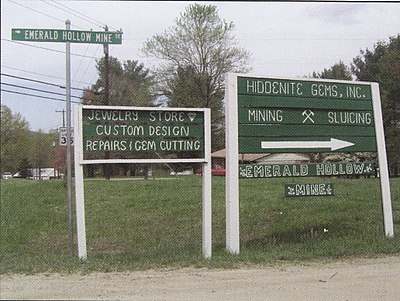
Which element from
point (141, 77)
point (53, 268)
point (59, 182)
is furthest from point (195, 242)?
point (141, 77)

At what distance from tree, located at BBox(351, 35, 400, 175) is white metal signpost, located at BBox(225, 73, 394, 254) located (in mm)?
9134

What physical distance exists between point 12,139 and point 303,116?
6.66 meters

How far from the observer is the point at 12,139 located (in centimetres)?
1170

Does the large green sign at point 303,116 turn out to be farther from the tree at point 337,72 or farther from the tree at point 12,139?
the tree at point 337,72

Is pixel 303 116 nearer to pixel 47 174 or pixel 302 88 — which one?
pixel 302 88

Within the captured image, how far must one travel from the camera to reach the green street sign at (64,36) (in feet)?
26.6

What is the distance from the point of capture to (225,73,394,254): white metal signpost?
27.9ft

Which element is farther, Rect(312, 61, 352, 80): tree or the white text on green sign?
Rect(312, 61, 352, 80): tree

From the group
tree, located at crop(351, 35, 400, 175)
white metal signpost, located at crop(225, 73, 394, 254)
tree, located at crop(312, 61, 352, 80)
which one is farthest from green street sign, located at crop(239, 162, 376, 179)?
tree, located at crop(312, 61, 352, 80)

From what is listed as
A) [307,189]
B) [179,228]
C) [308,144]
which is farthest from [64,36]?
[179,228]

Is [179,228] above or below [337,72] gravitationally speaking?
below

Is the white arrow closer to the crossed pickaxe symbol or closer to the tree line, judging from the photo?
the crossed pickaxe symbol

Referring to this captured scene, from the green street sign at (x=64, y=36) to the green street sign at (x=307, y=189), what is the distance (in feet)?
12.7

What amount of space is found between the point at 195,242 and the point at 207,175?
A: 280cm
